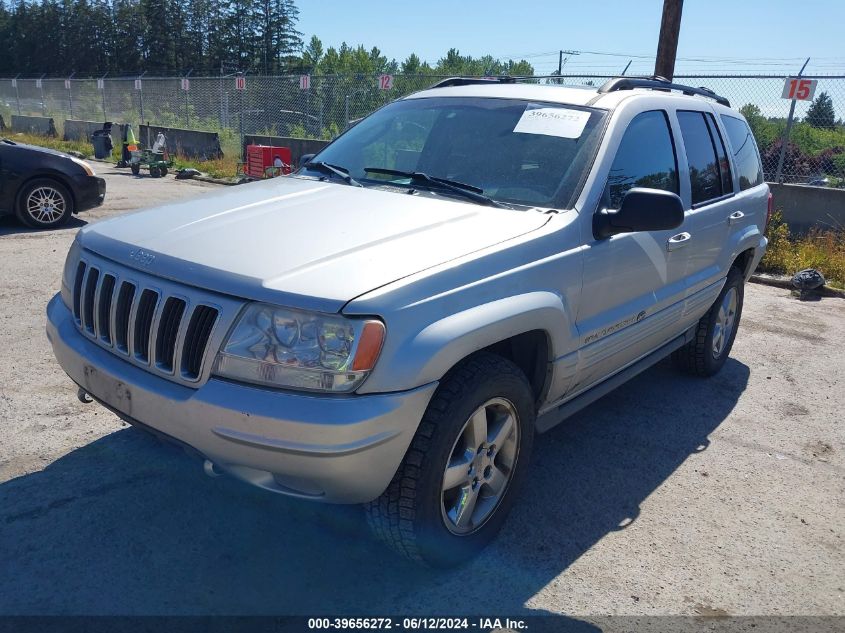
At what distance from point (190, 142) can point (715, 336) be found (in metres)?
17.0

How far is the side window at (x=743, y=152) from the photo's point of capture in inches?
199

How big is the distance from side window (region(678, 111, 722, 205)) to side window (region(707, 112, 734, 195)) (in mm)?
Result: 56

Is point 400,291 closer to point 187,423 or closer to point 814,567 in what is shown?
point 187,423

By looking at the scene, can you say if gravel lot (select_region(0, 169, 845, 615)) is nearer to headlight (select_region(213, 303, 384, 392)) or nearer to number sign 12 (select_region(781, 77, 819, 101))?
headlight (select_region(213, 303, 384, 392))

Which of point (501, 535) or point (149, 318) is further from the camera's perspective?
point (501, 535)

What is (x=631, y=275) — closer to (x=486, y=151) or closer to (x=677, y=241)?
(x=677, y=241)

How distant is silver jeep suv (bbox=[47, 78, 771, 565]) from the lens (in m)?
2.37

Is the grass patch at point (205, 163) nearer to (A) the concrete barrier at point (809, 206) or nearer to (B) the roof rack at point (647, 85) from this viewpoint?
(A) the concrete barrier at point (809, 206)

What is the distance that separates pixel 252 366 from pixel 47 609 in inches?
46.9

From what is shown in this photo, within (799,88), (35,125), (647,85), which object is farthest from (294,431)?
(35,125)

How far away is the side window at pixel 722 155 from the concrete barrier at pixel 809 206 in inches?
218

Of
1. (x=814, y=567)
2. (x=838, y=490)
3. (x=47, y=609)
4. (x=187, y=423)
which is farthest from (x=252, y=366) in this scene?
(x=838, y=490)

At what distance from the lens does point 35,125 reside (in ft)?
94.0

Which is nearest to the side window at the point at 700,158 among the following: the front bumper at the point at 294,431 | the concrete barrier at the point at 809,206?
the front bumper at the point at 294,431
